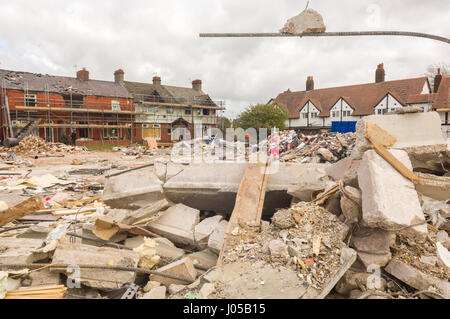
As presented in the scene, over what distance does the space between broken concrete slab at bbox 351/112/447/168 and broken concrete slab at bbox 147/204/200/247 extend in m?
2.40

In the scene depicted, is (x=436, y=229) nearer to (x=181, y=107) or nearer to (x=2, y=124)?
(x=2, y=124)

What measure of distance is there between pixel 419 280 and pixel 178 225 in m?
2.82

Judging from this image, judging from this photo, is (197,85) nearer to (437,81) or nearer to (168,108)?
(168,108)

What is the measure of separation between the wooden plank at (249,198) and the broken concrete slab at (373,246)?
4.03 feet

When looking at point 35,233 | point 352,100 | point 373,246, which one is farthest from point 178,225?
point 352,100

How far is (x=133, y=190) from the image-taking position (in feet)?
14.6

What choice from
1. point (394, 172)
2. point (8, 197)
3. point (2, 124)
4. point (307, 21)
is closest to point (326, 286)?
point (394, 172)

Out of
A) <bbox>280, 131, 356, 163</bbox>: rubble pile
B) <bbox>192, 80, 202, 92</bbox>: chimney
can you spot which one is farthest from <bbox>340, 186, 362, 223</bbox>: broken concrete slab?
<bbox>192, 80, 202, 92</bbox>: chimney

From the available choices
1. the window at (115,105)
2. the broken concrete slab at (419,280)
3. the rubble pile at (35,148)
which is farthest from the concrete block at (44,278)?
the window at (115,105)

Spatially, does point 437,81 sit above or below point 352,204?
above

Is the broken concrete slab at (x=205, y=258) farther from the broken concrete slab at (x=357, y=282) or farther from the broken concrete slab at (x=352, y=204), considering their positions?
the broken concrete slab at (x=352, y=204)

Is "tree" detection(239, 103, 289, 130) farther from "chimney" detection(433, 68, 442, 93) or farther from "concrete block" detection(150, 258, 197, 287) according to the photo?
"concrete block" detection(150, 258, 197, 287)

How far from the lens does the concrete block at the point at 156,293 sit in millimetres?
2623
